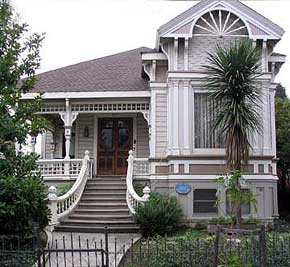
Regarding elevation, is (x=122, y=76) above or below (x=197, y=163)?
above

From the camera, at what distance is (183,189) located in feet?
46.5

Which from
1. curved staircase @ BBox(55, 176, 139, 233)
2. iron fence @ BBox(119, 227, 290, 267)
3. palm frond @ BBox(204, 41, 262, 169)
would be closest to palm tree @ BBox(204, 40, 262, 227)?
palm frond @ BBox(204, 41, 262, 169)

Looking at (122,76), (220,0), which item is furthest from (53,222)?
(220,0)

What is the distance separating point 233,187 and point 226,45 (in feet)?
22.5

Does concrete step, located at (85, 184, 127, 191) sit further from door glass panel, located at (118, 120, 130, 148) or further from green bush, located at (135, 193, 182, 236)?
door glass panel, located at (118, 120, 130, 148)

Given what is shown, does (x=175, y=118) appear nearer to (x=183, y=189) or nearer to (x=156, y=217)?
(x=183, y=189)

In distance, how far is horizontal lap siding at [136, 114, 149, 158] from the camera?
18016mm

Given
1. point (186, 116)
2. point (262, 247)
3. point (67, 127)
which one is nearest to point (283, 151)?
point (186, 116)

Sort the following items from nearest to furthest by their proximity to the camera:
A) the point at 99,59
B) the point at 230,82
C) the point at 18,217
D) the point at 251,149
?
the point at 18,217 < the point at 230,82 < the point at 251,149 < the point at 99,59

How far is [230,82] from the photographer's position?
11953 mm

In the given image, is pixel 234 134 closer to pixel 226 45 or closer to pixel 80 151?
pixel 226 45

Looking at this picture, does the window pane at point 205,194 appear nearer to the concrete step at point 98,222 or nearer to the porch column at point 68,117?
the concrete step at point 98,222

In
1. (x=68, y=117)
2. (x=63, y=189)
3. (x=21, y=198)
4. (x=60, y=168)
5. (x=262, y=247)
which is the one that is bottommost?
(x=262, y=247)

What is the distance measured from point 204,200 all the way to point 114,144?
206 inches
